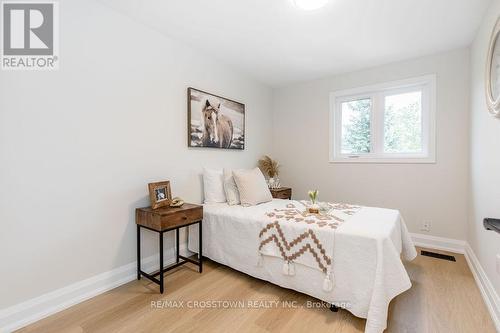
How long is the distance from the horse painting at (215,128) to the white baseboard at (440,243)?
2.76 metres

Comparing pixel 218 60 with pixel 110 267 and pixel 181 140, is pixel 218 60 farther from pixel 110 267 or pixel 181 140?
pixel 110 267

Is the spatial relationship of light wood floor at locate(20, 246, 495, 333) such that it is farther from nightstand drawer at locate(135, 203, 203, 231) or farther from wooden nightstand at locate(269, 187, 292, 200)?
wooden nightstand at locate(269, 187, 292, 200)

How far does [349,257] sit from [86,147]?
2.16m

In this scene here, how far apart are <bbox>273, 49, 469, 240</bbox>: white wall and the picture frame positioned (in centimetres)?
232

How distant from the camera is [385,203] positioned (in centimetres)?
324

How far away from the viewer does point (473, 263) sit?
233cm

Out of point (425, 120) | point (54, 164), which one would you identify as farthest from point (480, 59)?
point (54, 164)

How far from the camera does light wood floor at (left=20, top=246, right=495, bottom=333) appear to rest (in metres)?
1.57

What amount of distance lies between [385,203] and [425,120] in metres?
1.18

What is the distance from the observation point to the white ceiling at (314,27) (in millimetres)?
1997

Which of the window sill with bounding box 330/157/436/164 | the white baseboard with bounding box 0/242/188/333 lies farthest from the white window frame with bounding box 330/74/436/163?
the white baseboard with bounding box 0/242/188/333

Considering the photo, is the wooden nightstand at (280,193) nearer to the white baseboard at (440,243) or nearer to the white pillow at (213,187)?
the white pillow at (213,187)

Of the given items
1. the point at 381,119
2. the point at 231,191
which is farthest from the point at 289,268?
the point at 381,119

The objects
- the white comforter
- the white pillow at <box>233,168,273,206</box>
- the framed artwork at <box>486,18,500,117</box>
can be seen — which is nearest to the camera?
the white comforter
